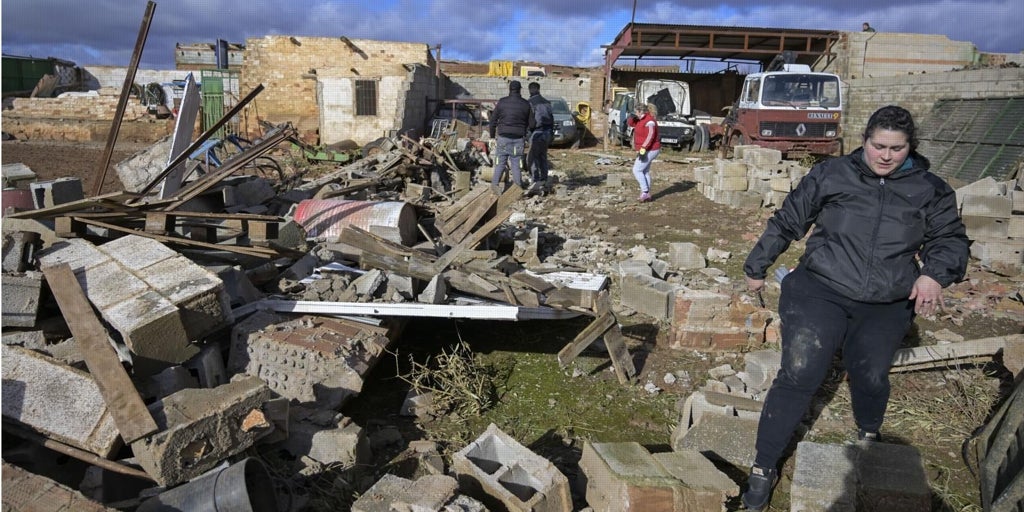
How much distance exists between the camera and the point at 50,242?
164 inches

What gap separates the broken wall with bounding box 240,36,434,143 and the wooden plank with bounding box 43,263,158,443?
567 inches

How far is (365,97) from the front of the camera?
61.2 ft

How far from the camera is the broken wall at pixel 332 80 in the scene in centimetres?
1856

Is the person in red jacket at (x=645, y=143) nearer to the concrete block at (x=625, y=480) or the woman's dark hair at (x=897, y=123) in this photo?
the woman's dark hair at (x=897, y=123)

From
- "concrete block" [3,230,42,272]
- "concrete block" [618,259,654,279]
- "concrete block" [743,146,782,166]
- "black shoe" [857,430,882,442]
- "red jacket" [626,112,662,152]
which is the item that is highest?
"red jacket" [626,112,662,152]

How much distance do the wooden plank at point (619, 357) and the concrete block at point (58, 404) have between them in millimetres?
2862

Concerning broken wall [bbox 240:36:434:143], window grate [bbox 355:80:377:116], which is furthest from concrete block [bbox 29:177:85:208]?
window grate [bbox 355:80:377:116]

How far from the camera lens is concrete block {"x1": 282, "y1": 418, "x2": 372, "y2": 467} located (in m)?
3.31

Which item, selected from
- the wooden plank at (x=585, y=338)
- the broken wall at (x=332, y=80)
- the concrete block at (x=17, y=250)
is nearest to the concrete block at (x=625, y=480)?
the wooden plank at (x=585, y=338)

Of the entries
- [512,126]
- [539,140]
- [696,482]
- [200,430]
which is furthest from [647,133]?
[200,430]

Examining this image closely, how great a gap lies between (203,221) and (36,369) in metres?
2.45

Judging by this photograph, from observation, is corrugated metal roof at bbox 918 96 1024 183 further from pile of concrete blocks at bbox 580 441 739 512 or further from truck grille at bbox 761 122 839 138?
pile of concrete blocks at bbox 580 441 739 512

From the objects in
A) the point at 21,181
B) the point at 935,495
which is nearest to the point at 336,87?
the point at 21,181

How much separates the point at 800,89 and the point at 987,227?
716 centimetres
